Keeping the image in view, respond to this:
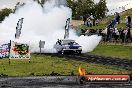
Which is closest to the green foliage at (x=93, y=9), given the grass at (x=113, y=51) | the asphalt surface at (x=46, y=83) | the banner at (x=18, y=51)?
the grass at (x=113, y=51)

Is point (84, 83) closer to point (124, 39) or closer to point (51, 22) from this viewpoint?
point (124, 39)

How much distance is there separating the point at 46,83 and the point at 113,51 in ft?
84.6

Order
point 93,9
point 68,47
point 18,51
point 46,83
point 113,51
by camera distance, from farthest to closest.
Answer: point 93,9
point 68,47
point 113,51
point 18,51
point 46,83

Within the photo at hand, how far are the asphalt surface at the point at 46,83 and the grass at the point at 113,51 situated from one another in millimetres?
18364

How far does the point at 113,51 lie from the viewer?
1841 inches

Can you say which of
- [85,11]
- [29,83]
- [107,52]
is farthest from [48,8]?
[29,83]

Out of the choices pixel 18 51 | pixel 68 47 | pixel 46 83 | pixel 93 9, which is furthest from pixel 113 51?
pixel 93 9

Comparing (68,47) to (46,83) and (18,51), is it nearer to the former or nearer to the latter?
(18,51)

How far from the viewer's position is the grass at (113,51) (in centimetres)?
4329

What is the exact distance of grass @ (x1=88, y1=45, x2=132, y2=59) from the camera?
4329cm

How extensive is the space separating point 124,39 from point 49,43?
845cm

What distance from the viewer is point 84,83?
21094 mm

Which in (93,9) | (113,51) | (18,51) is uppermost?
(93,9)

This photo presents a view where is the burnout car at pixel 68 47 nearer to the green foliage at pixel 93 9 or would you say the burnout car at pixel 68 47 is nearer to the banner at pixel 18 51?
the banner at pixel 18 51
